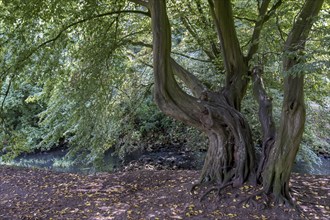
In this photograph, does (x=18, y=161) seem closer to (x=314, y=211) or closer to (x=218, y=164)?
(x=218, y=164)

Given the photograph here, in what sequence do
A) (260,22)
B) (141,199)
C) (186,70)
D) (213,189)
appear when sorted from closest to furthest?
(213,189) < (141,199) < (260,22) < (186,70)

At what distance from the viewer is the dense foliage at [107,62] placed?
606cm

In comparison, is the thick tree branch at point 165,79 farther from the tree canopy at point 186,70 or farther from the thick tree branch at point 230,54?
the thick tree branch at point 230,54

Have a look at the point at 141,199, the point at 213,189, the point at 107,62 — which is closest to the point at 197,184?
the point at 213,189

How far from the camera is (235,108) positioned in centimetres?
Result: 600

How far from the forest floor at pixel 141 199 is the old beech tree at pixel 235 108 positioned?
1.19 feet

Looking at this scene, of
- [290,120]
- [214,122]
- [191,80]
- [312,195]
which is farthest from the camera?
[191,80]

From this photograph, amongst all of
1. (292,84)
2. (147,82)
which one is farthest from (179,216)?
(147,82)

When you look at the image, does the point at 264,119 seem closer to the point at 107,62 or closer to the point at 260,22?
the point at 260,22

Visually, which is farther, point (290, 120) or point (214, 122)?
point (214, 122)

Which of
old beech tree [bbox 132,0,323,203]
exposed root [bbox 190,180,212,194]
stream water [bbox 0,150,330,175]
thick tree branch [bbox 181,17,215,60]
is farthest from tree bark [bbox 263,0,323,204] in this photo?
stream water [bbox 0,150,330,175]

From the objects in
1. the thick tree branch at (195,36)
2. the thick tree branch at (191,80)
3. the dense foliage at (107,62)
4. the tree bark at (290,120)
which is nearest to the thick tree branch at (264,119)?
the tree bark at (290,120)

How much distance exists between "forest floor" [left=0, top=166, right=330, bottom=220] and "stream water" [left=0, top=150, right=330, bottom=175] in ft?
9.35

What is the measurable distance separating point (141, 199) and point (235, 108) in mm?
2267
